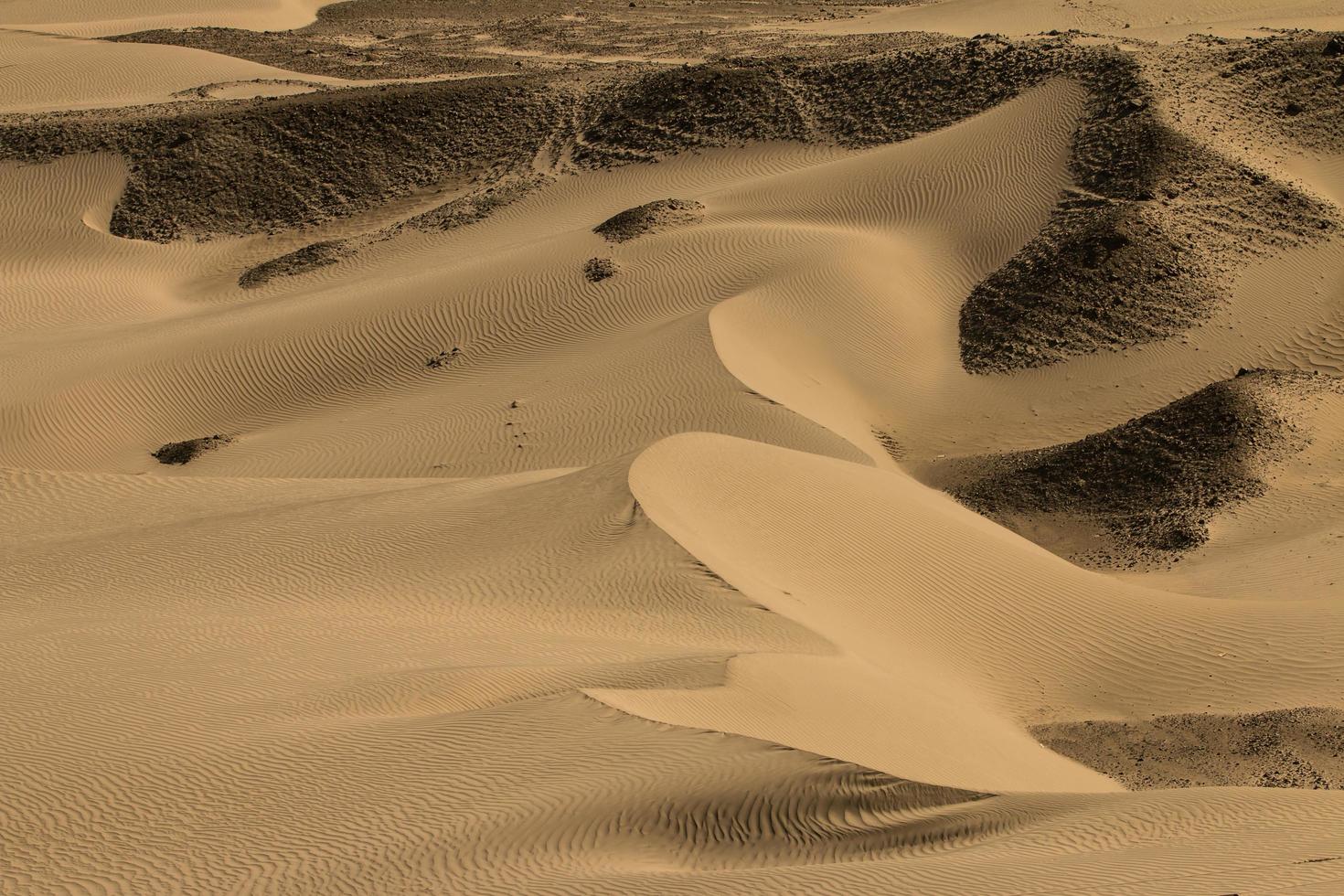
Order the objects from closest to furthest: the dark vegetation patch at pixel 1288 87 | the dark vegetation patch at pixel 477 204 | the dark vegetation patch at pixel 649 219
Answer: the dark vegetation patch at pixel 649 219
the dark vegetation patch at pixel 1288 87
the dark vegetation patch at pixel 477 204

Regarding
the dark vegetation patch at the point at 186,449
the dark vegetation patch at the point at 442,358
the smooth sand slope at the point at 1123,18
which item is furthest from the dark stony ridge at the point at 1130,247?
the dark vegetation patch at the point at 186,449

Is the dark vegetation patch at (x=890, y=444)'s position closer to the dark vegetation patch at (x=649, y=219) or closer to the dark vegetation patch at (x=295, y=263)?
the dark vegetation patch at (x=649, y=219)

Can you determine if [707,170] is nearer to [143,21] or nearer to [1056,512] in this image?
[1056,512]

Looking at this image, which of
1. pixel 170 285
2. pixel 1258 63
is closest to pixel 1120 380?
pixel 1258 63

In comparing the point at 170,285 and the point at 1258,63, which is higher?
the point at 1258,63

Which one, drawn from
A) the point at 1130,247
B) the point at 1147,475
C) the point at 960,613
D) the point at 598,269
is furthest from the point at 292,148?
the point at 960,613
